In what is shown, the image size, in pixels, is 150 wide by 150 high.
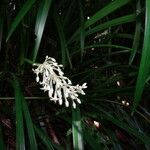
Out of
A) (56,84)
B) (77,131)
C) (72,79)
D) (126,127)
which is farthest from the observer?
(72,79)


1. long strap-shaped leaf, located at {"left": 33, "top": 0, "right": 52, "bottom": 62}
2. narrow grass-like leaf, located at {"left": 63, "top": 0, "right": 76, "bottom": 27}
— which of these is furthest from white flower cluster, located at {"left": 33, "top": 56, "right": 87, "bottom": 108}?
narrow grass-like leaf, located at {"left": 63, "top": 0, "right": 76, "bottom": 27}

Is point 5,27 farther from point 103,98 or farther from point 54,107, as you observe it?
point 103,98

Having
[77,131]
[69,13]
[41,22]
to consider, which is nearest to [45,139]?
[77,131]

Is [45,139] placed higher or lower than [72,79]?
lower

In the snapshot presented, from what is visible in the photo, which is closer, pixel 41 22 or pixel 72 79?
pixel 41 22

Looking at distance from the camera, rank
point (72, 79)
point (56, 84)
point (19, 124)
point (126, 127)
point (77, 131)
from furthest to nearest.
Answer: point (72, 79), point (126, 127), point (77, 131), point (19, 124), point (56, 84)

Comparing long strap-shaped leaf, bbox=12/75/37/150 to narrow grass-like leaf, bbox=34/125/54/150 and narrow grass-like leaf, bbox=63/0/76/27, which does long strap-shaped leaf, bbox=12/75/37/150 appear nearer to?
narrow grass-like leaf, bbox=34/125/54/150

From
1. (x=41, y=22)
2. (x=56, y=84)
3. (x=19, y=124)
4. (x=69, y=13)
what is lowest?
(x=19, y=124)

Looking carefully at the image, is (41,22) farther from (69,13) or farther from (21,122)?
(69,13)

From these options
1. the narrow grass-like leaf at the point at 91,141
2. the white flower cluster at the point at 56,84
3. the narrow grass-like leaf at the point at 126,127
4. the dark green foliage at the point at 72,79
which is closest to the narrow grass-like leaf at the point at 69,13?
the dark green foliage at the point at 72,79
